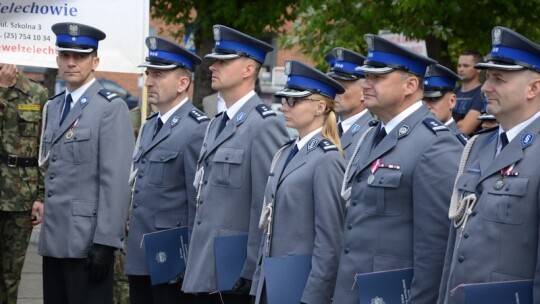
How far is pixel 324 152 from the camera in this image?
21.0 ft

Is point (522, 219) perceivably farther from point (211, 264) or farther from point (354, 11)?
point (354, 11)

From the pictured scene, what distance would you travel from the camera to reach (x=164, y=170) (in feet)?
24.5

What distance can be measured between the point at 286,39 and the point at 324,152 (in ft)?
53.1

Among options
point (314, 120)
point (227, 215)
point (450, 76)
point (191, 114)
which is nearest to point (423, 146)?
point (314, 120)

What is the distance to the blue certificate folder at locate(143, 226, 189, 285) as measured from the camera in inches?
287

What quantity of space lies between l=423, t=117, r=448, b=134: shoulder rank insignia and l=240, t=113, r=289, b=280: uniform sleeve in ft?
4.21

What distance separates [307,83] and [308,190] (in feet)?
1.99

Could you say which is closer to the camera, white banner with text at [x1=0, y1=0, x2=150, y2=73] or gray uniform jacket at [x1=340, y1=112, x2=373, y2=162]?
gray uniform jacket at [x1=340, y1=112, x2=373, y2=162]

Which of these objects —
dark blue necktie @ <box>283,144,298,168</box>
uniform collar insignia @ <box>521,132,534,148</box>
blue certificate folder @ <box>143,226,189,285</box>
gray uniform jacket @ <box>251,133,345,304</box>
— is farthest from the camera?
blue certificate folder @ <box>143,226,189,285</box>

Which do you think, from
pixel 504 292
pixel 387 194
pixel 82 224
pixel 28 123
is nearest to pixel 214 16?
pixel 28 123

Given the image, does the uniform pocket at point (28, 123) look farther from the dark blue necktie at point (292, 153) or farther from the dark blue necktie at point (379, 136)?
the dark blue necktie at point (379, 136)

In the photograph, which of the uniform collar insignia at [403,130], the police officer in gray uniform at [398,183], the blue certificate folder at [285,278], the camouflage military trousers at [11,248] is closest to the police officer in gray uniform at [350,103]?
the blue certificate folder at [285,278]

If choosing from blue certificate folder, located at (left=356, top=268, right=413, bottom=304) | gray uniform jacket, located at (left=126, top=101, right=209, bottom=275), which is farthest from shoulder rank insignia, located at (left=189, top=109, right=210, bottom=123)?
blue certificate folder, located at (left=356, top=268, right=413, bottom=304)

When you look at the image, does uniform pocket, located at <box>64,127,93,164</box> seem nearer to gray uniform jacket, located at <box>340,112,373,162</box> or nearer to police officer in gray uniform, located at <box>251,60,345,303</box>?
police officer in gray uniform, located at <box>251,60,345,303</box>
